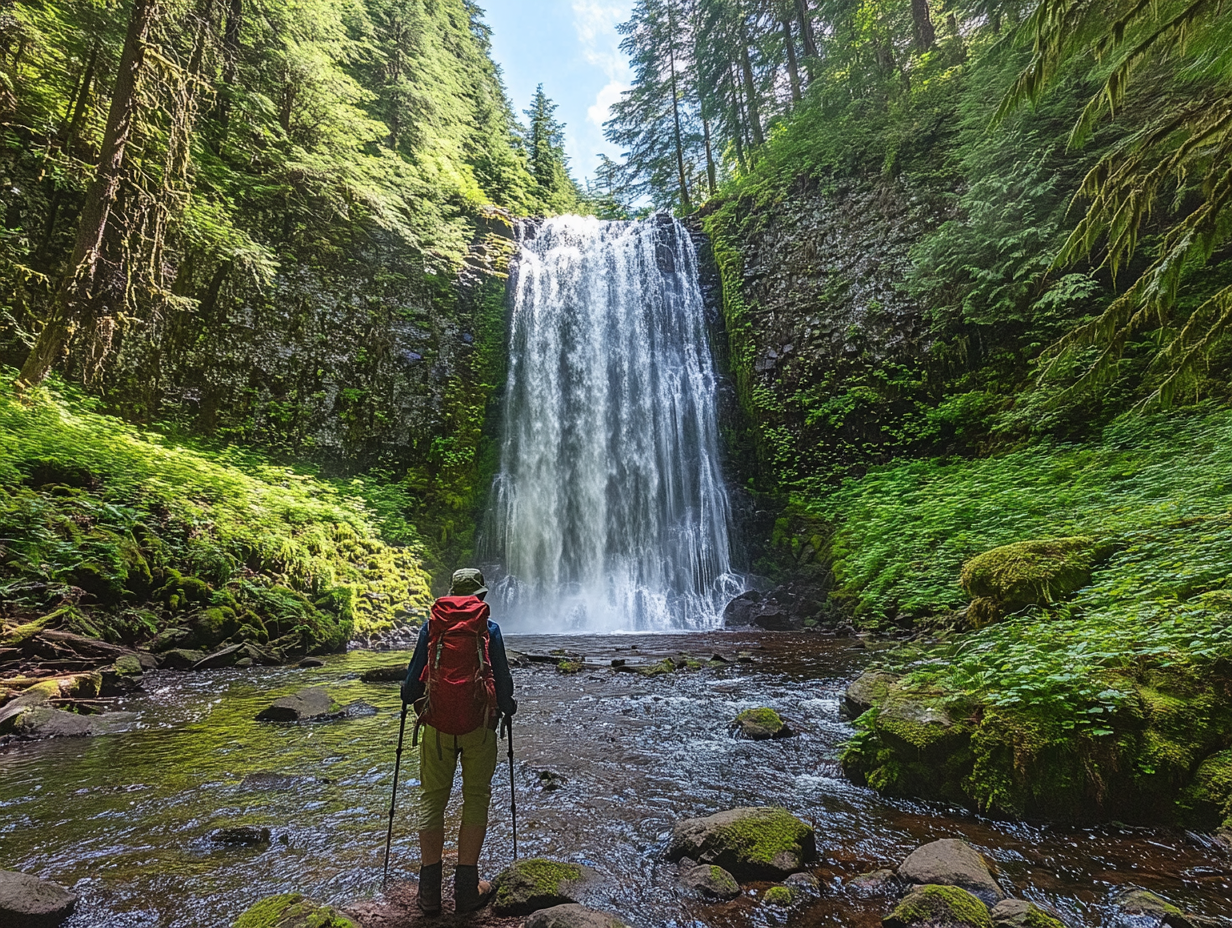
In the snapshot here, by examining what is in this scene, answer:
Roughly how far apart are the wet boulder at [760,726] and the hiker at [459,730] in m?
2.78

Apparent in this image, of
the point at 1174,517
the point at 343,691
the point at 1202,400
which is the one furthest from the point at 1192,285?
the point at 343,691

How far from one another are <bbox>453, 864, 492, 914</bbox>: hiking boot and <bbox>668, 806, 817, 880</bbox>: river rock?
982 mm

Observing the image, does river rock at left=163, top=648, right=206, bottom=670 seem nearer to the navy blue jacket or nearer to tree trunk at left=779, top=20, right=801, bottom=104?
the navy blue jacket

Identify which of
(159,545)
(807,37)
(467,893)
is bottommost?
(467,893)

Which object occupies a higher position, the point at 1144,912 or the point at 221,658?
the point at 221,658

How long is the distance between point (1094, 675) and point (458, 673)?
12.1 feet

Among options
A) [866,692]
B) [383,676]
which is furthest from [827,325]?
[383,676]

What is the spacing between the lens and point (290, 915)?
2053mm

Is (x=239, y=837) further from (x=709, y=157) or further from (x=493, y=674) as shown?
(x=709, y=157)

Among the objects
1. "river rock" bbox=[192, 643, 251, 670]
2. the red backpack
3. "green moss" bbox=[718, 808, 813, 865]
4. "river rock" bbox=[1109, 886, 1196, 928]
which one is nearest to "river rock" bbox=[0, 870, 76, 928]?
the red backpack

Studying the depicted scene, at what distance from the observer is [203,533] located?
8.19m

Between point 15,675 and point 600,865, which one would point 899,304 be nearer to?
point 600,865

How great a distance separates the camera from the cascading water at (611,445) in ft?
49.1

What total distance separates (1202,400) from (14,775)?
1397 centimetres
